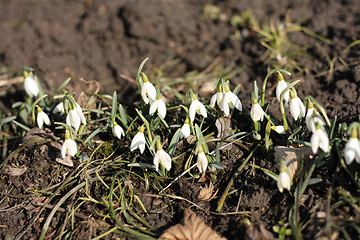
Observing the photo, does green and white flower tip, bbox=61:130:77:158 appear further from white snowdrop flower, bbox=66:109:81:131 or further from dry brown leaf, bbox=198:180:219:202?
dry brown leaf, bbox=198:180:219:202

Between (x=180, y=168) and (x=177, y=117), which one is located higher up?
(x=177, y=117)

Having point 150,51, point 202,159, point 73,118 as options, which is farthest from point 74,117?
point 150,51

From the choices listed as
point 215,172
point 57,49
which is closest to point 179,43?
point 57,49

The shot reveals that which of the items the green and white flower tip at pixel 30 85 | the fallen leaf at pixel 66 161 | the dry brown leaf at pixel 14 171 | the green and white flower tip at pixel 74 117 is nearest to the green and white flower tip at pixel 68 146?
the green and white flower tip at pixel 74 117

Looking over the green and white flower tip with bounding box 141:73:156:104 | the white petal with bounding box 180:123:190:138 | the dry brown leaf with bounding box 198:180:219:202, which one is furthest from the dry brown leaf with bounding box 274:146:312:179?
the green and white flower tip with bounding box 141:73:156:104

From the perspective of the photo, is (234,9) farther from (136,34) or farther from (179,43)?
(136,34)

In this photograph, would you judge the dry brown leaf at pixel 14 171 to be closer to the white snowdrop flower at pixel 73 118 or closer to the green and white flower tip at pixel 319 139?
the white snowdrop flower at pixel 73 118

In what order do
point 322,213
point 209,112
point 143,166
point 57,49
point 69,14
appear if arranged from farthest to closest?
point 69,14 < point 57,49 < point 209,112 < point 143,166 < point 322,213

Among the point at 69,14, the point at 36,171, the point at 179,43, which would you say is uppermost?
the point at 69,14
